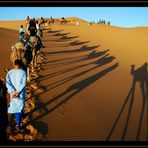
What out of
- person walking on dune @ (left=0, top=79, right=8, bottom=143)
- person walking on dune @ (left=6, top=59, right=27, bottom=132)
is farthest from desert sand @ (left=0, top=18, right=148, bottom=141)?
person walking on dune @ (left=0, top=79, right=8, bottom=143)

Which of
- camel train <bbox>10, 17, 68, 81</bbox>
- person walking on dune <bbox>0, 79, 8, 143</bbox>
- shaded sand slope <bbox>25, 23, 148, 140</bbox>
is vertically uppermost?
camel train <bbox>10, 17, 68, 81</bbox>

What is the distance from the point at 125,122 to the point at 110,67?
12.3m

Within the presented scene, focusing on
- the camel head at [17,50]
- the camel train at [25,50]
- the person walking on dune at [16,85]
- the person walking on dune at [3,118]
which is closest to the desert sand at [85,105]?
the person walking on dune at [16,85]

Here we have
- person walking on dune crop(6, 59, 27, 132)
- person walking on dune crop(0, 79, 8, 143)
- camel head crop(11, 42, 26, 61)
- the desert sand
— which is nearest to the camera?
person walking on dune crop(0, 79, 8, 143)

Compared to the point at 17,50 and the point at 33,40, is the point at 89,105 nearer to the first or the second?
the point at 17,50

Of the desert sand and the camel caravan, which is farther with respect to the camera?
the camel caravan

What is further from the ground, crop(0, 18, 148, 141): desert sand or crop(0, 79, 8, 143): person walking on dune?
crop(0, 79, 8, 143): person walking on dune

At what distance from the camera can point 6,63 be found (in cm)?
1964

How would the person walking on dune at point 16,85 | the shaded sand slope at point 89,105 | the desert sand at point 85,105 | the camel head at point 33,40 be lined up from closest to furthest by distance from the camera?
the person walking on dune at point 16,85
the desert sand at point 85,105
the shaded sand slope at point 89,105
the camel head at point 33,40

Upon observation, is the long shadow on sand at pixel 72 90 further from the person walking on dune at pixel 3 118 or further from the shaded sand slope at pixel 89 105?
the person walking on dune at pixel 3 118

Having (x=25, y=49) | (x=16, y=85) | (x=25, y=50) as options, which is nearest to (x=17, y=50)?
(x=25, y=49)

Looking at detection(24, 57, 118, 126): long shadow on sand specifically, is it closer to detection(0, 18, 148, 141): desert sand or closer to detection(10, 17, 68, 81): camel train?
detection(0, 18, 148, 141): desert sand
